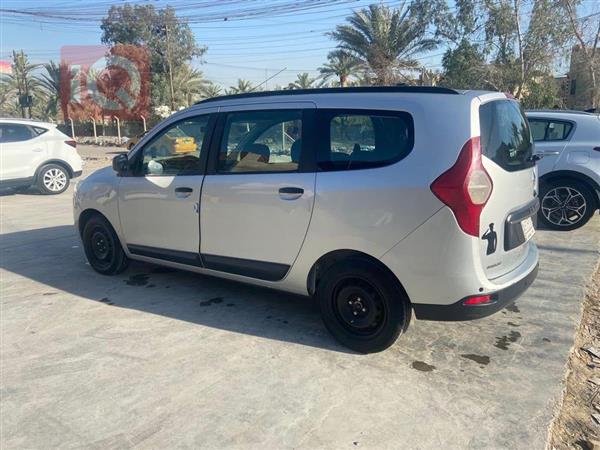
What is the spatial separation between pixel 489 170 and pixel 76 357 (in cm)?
315

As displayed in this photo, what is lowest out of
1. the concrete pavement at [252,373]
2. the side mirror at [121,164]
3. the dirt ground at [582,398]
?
the dirt ground at [582,398]

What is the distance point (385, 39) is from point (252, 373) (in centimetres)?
2488

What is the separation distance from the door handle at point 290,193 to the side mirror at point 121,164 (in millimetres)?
1973

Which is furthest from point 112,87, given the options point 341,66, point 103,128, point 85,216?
point 85,216

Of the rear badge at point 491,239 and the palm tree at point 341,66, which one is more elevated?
the palm tree at point 341,66

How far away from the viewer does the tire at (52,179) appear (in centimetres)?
1147

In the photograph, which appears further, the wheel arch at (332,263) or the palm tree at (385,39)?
the palm tree at (385,39)

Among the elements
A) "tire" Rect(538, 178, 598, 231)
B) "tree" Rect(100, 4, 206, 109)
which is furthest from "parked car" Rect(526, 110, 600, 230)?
"tree" Rect(100, 4, 206, 109)

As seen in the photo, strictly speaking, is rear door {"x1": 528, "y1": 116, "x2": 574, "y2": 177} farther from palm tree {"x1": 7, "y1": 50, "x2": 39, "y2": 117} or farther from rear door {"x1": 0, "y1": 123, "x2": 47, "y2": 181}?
palm tree {"x1": 7, "y1": 50, "x2": 39, "y2": 117}

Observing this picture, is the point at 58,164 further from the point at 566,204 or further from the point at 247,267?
the point at 566,204

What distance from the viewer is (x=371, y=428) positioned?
274cm

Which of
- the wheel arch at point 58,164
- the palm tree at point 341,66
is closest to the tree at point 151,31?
the palm tree at point 341,66

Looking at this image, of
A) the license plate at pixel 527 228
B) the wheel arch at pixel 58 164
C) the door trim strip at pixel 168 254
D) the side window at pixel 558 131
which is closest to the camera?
the license plate at pixel 527 228

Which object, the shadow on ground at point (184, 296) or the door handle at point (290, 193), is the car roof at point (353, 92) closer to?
the door handle at point (290, 193)
